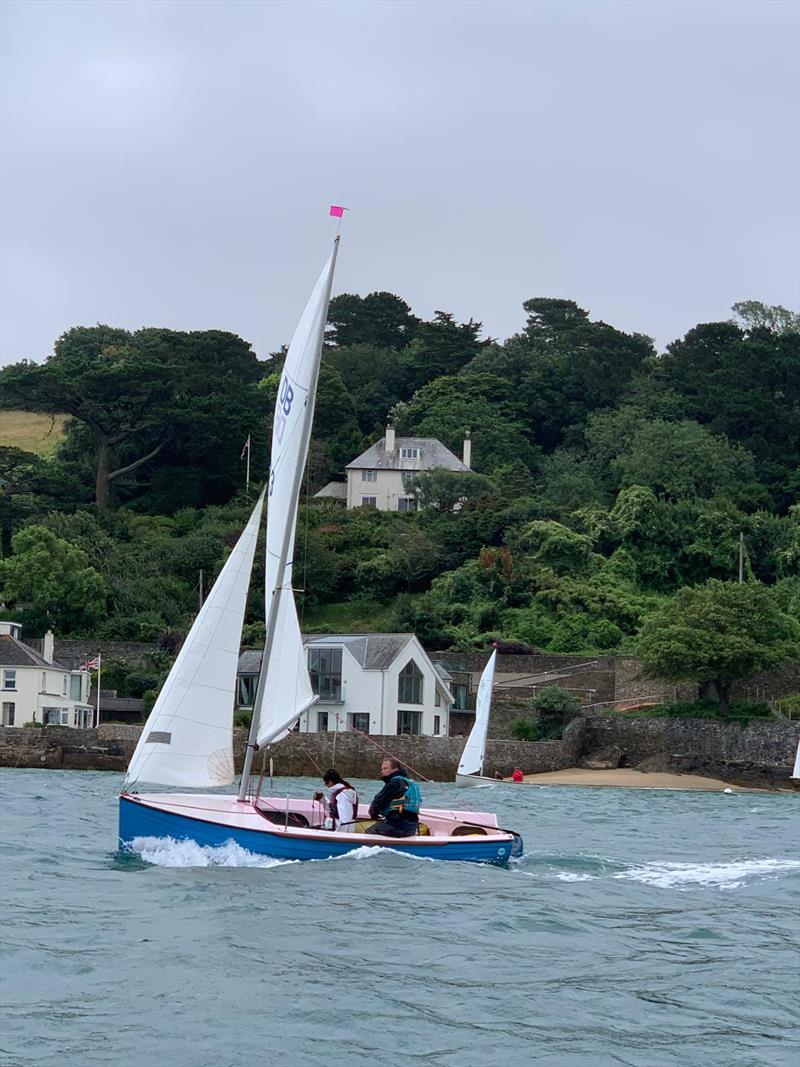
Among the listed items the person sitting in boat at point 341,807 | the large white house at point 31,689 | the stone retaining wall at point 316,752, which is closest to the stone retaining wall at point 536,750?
the stone retaining wall at point 316,752

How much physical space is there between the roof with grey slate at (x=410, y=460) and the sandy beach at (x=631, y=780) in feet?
119

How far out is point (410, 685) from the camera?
6300cm

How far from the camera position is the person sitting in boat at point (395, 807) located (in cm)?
2409

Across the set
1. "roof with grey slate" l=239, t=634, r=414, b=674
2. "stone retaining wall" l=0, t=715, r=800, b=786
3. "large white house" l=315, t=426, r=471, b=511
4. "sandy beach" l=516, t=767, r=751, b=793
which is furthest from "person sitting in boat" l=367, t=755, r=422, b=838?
"large white house" l=315, t=426, r=471, b=511

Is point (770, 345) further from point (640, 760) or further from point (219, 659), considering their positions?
point (219, 659)

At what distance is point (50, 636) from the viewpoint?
6444cm

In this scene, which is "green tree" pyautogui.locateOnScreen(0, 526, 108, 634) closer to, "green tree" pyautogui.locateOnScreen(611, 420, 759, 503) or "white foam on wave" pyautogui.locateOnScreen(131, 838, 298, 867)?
"green tree" pyautogui.locateOnScreen(611, 420, 759, 503)

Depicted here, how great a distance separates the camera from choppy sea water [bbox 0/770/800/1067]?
1343 cm

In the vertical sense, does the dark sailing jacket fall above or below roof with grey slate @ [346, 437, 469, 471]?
below

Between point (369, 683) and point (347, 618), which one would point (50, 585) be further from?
point (369, 683)

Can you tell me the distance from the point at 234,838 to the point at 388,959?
6.90 m

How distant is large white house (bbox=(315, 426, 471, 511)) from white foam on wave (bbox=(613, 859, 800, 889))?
64671 millimetres

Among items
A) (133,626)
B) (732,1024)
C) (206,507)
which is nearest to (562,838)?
(732,1024)

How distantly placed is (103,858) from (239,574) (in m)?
4.60
